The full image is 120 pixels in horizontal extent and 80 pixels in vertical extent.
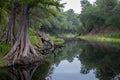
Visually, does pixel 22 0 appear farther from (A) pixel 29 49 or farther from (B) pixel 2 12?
(B) pixel 2 12

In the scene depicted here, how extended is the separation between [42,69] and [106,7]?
89.7m

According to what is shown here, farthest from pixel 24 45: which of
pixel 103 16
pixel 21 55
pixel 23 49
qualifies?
pixel 103 16

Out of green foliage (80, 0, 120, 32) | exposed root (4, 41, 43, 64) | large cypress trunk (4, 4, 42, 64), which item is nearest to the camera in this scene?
exposed root (4, 41, 43, 64)

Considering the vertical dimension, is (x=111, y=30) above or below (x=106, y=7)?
below

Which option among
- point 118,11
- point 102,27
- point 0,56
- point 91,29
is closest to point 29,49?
point 0,56

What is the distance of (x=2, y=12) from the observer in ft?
148

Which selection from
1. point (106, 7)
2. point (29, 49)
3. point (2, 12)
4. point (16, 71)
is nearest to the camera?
point (16, 71)

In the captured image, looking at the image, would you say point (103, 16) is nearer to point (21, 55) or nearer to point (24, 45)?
point (24, 45)

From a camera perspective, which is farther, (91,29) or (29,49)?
(91,29)

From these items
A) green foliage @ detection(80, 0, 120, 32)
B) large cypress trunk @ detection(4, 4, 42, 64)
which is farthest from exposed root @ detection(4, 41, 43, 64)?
green foliage @ detection(80, 0, 120, 32)

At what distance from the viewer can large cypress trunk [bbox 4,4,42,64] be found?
33.9 meters

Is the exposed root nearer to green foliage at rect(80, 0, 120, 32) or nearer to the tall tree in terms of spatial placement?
the tall tree

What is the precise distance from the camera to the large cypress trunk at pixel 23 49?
33.9 metres

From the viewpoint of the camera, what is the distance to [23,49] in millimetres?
35844
